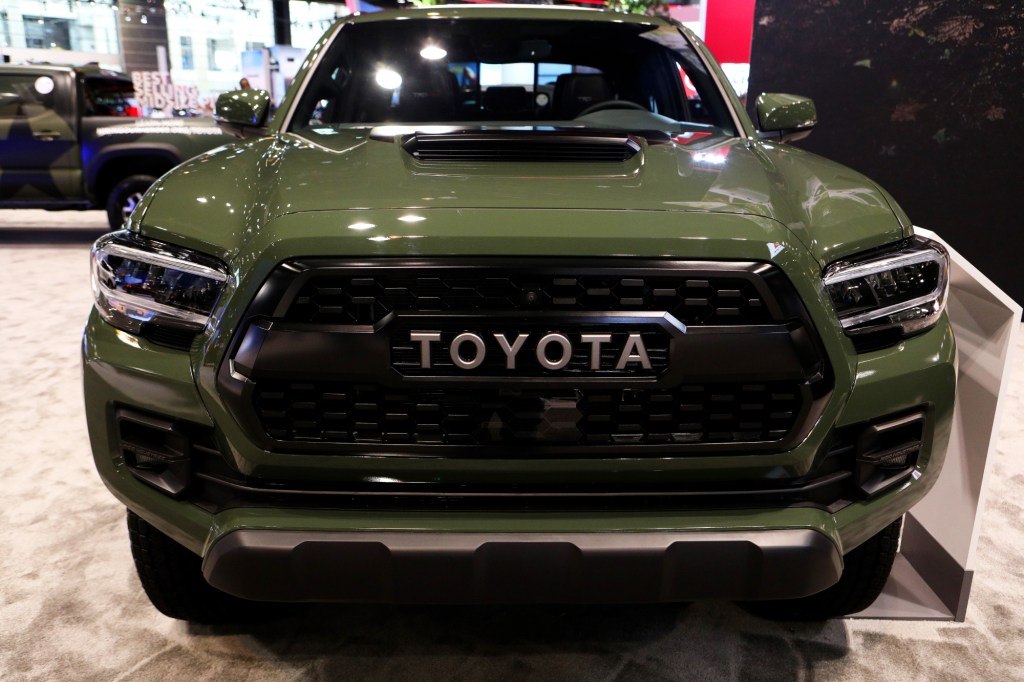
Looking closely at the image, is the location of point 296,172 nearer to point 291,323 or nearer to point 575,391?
point 291,323

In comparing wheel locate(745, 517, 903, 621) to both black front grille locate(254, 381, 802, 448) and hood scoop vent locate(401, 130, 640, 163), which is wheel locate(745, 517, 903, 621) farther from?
hood scoop vent locate(401, 130, 640, 163)

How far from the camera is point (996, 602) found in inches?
92.7

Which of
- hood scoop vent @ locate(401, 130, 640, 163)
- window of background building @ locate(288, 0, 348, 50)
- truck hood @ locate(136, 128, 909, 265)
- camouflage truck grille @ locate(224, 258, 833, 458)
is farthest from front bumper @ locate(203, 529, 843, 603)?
window of background building @ locate(288, 0, 348, 50)

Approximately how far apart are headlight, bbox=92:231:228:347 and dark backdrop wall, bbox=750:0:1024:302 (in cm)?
539

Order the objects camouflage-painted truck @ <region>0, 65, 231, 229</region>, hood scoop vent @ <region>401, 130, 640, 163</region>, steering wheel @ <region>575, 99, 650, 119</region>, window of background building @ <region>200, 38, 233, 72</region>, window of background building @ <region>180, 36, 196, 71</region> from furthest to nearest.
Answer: window of background building @ <region>180, 36, 196, 71</region>, window of background building @ <region>200, 38, 233, 72</region>, camouflage-painted truck @ <region>0, 65, 231, 229</region>, steering wheel @ <region>575, 99, 650, 119</region>, hood scoop vent @ <region>401, 130, 640, 163</region>

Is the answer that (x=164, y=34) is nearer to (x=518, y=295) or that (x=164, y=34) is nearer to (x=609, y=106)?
(x=609, y=106)

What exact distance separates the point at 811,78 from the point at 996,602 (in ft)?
14.9

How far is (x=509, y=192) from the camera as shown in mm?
1612

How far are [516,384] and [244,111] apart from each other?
173 centimetres

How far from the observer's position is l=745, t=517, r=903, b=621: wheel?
79.0 inches

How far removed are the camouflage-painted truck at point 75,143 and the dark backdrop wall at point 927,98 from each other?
5219 mm

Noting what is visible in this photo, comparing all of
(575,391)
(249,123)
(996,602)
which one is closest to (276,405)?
(575,391)

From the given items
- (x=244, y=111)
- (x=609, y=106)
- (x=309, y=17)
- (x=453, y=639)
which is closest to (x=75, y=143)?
→ (x=244, y=111)

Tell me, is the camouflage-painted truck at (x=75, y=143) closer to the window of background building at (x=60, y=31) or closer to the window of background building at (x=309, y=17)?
the window of background building at (x=60, y=31)
